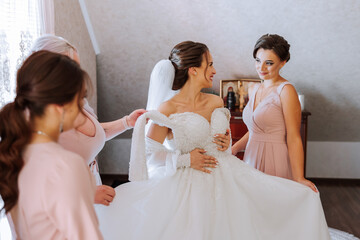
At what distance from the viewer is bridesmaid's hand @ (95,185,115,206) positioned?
4.98 ft

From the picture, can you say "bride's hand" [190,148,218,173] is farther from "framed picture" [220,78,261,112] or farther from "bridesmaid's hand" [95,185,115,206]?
"framed picture" [220,78,261,112]

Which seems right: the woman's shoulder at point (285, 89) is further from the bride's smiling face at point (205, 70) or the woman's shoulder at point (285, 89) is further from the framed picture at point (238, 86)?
the framed picture at point (238, 86)

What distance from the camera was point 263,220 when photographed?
5.59 feet

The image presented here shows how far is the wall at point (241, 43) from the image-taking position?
3.43 meters

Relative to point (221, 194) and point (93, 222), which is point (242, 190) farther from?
point (93, 222)

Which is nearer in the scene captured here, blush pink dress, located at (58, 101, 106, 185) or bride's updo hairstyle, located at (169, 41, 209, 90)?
blush pink dress, located at (58, 101, 106, 185)

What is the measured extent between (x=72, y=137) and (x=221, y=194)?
29.6 inches

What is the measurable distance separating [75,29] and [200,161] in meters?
2.38

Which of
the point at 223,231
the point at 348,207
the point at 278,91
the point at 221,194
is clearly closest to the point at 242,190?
the point at 221,194

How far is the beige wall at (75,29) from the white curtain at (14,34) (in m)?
0.65

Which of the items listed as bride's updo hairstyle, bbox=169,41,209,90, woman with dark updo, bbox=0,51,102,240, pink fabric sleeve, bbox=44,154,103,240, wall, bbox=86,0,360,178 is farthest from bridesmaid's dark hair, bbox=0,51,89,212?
wall, bbox=86,0,360,178

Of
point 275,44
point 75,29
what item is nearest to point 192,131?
point 275,44

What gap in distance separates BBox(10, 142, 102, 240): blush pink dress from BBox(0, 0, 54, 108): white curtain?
4.35 feet

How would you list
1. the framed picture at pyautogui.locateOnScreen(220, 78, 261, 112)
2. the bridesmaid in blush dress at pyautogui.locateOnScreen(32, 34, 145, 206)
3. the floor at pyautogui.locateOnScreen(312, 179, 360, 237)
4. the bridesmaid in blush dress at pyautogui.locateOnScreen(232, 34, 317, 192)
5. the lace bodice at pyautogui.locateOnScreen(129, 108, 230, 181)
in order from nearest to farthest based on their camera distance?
the bridesmaid in blush dress at pyautogui.locateOnScreen(32, 34, 145, 206), the lace bodice at pyautogui.locateOnScreen(129, 108, 230, 181), the bridesmaid in blush dress at pyautogui.locateOnScreen(232, 34, 317, 192), the floor at pyautogui.locateOnScreen(312, 179, 360, 237), the framed picture at pyautogui.locateOnScreen(220, 78, 261, 112)
